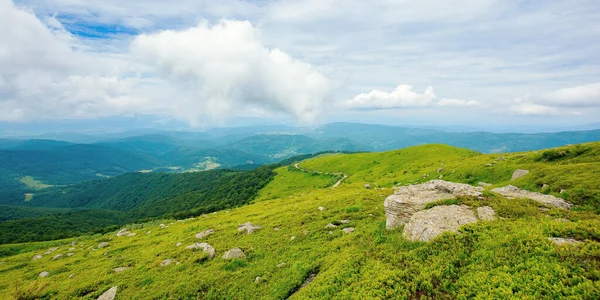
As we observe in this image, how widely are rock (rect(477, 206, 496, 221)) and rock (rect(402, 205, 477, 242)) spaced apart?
38cm

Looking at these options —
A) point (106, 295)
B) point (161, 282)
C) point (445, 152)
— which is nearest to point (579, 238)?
point (161, 282)

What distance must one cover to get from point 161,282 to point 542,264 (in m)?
20.6

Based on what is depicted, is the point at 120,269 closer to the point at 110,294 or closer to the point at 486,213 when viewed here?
the point at 110,294

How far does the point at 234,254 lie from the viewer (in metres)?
19.5

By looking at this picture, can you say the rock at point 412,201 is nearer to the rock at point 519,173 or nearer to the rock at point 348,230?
the rock at point 348,230

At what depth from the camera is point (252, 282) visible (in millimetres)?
15625

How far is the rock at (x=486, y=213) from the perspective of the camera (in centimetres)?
1384

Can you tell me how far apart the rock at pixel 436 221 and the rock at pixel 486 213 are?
1.26 ft

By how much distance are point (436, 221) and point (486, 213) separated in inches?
116

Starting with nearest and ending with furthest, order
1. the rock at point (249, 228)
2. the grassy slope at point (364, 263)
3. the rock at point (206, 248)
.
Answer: the grassy slope at point (364, 263)
the rock at point (206, 248)
the rock at point (249, 228)

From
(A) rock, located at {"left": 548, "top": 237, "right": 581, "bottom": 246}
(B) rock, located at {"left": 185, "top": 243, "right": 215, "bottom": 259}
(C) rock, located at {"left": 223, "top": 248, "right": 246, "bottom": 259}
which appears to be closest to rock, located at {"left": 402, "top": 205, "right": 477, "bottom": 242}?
(A) rock, located at {"left": 548, "top": 237, "right": 581, "bottom": 246}

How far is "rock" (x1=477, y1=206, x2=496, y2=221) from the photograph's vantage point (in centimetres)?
1384

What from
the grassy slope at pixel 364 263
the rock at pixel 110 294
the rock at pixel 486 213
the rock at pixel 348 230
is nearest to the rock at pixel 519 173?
the grassy slope at pixel 364 263

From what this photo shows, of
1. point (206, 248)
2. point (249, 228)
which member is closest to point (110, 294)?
point (206, 248)
